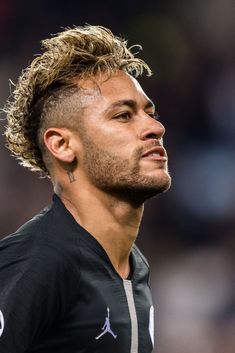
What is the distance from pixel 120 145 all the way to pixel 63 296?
0.66m

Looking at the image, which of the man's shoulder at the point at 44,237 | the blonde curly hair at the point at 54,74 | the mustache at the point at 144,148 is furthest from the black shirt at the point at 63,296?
the blonde curly hair at the point at 54,74

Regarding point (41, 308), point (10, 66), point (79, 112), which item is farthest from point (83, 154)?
point (10, 66)

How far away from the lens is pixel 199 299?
545 centimetres

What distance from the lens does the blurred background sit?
5.43m

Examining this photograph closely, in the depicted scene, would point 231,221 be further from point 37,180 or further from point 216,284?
point 37,180

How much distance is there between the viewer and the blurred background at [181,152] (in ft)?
17.8

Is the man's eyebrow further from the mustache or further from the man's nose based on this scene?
the mustache

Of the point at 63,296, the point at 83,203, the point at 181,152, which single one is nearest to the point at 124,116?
the point at 83,203

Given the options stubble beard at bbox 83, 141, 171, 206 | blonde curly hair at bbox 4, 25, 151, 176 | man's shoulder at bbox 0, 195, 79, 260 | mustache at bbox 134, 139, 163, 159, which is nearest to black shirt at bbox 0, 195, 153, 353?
man's shoulder at bbox 0, 195, 79, 260

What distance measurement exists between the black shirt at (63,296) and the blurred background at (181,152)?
106 inches

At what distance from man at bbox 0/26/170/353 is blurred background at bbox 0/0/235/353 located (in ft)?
8.10

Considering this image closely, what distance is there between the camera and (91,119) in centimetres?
279

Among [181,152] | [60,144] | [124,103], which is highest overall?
[181,152]

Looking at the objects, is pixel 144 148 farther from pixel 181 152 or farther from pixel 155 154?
pixel 181 152
